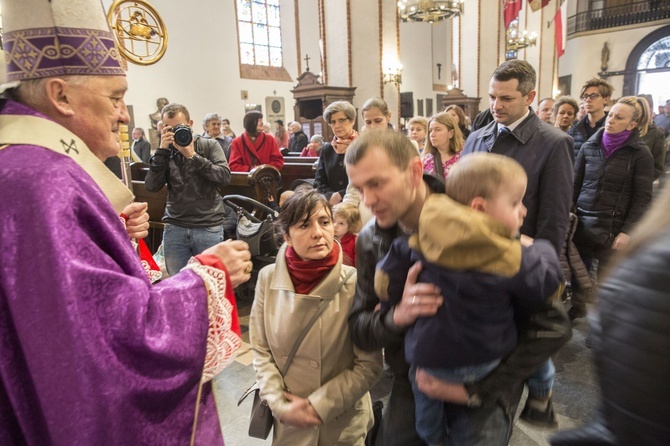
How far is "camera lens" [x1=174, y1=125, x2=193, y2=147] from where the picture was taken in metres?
3.07

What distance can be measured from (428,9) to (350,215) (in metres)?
7.66

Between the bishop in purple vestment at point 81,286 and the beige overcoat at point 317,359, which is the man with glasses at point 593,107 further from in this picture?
the bishop in purple vestment at point 81,286

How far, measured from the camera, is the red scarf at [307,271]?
1.73m

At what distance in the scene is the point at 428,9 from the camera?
8.87 meters

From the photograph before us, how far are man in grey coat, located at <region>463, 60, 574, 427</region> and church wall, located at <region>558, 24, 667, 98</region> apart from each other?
21653mm

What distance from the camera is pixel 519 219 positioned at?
1.10 m

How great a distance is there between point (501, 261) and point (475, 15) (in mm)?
13757

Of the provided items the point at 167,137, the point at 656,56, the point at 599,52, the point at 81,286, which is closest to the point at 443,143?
the point at 167,137

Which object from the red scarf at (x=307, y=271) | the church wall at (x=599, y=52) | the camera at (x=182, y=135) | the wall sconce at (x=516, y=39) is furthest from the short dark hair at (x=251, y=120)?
the church wall at (x=599, y=52)

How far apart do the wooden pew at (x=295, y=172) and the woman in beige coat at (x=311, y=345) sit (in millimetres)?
3493

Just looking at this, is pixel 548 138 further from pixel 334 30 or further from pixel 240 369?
pixel 334 30

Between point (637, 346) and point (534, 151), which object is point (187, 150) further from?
point (637, 346)

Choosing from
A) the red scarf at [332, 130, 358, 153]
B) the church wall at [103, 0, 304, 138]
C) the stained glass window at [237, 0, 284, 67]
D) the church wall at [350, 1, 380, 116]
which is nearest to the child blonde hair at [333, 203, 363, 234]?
the red scarf at [332, 130, 358, 153]

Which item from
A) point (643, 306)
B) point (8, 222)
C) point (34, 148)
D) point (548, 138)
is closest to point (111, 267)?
point (8, 222)
